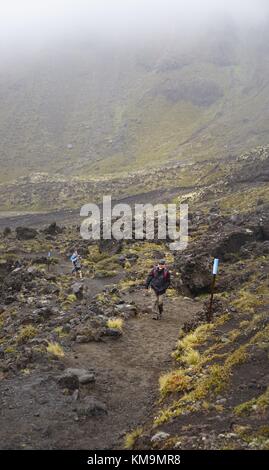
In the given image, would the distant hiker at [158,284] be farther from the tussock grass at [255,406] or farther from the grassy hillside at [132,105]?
the grassy hillside at [132,105]

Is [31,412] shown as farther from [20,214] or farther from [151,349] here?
[20,214]

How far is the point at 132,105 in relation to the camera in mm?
149250

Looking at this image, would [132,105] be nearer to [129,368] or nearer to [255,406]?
[129,368]

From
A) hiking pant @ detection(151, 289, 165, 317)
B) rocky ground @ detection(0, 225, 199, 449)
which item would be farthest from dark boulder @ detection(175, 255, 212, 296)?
hiking pant @ detection(151, 289, 165, 317)

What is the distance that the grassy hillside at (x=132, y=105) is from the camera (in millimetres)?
122188

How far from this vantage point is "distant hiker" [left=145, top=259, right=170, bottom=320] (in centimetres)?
1969

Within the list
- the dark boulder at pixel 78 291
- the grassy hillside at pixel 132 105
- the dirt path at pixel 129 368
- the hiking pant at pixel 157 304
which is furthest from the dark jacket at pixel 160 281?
the grassy hillside at pixel 132 105

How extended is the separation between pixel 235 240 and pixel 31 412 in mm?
19644

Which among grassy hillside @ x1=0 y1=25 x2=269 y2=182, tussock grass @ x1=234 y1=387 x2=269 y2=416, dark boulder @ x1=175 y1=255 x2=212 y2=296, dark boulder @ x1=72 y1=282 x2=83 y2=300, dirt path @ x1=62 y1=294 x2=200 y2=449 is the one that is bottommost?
dark boulder @ x1=72 y1=282 x2=83 y2=300

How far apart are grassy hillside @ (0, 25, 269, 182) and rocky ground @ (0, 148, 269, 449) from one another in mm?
82104

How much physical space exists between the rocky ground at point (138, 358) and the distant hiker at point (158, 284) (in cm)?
42

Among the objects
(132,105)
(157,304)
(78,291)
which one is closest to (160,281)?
(157,304)

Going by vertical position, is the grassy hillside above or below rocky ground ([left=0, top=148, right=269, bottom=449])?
above

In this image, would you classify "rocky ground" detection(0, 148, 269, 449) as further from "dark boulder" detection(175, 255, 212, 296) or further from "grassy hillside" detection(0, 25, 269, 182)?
"grassy hillside" detection(0, 25, 269, 182)
